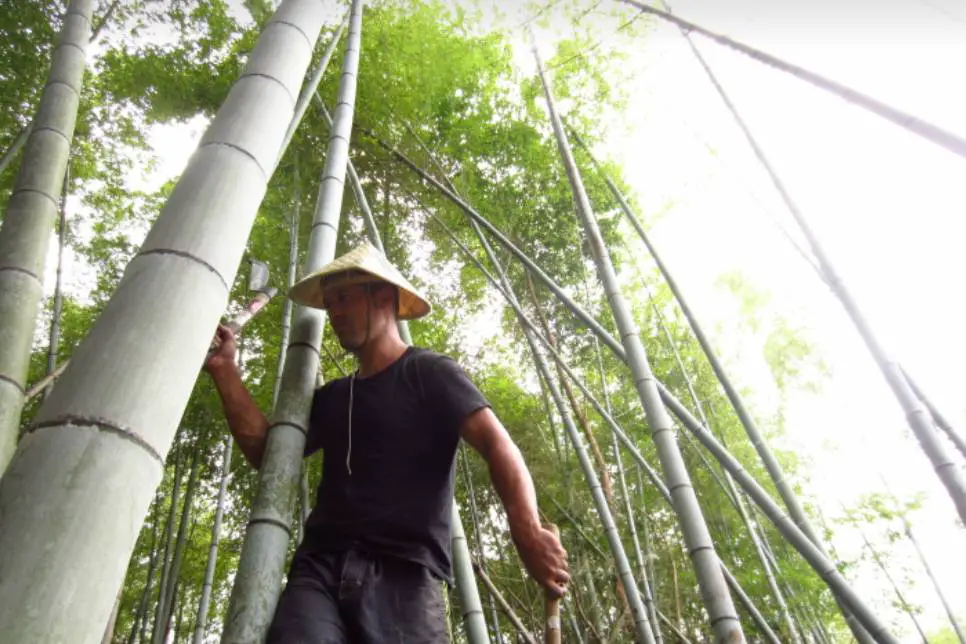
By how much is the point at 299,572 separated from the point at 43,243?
Result: 1.35 metres

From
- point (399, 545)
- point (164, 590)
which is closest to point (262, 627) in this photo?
point (399, 545)

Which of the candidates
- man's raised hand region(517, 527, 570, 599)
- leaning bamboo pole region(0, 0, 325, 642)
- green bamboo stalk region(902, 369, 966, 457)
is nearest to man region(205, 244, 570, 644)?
man's raised hand region(517, 527, 570, 599)

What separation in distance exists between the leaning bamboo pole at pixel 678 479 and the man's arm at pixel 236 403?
40.9 inches

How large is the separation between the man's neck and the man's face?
24 millimetres

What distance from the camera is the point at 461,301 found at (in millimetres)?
6781

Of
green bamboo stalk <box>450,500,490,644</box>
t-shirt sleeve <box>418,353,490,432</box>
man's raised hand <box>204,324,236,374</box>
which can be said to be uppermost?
man's raised hand <box>204,324,236,374</box>

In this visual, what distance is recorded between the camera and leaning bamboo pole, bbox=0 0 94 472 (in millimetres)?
1567

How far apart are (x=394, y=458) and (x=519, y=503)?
0.32m

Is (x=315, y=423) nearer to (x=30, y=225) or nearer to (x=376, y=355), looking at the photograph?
(x=376, y=355)

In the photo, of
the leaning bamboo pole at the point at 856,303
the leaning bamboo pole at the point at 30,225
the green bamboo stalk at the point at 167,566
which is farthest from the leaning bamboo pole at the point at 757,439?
the green bamboo stalk at the point at 167,566

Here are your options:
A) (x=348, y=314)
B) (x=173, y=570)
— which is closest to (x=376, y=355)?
(x=348, y=314)

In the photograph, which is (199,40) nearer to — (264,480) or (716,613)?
(264,480)

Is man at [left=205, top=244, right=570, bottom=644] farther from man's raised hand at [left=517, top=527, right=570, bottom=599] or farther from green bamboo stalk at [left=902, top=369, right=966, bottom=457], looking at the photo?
green bamboo stalk at [left=902, top=369, right=966, bottom=457]

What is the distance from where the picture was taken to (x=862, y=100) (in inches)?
57.1
